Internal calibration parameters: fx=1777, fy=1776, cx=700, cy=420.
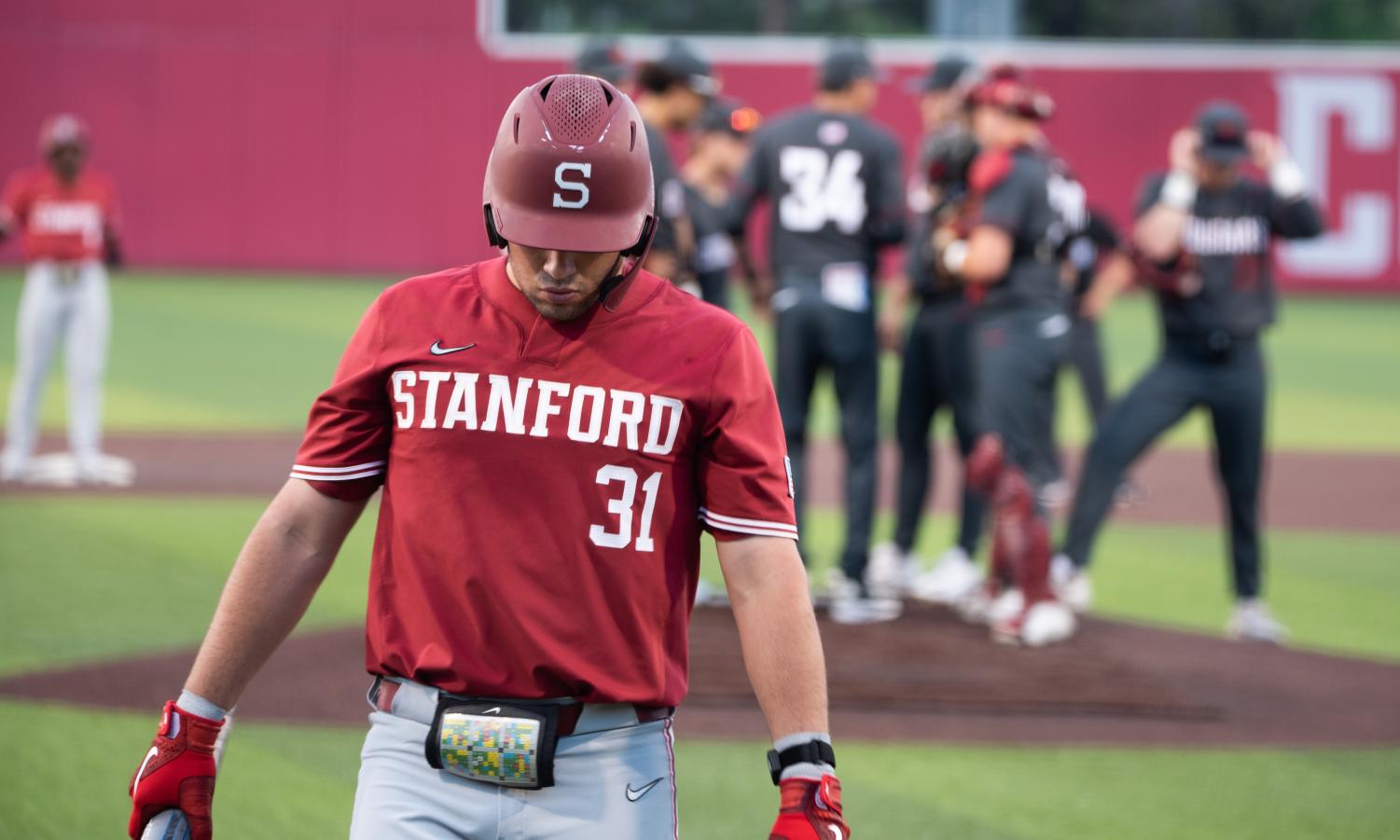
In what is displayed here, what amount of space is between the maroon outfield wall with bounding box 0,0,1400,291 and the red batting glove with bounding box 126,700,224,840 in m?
27.7

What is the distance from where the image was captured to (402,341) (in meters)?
3.11

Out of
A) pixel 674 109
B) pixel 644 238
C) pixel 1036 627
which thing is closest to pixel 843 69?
pixel 674 109

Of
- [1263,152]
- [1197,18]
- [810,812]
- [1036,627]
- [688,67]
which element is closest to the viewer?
[810,812]

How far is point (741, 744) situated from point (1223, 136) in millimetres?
3934

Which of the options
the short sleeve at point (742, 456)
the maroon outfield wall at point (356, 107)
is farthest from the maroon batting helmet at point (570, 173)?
the maroon outfield wall at point (356, 107)

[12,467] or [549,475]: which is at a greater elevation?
[549,475]

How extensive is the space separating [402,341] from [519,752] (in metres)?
0.74

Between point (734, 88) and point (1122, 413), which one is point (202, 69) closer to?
point (734, 88)

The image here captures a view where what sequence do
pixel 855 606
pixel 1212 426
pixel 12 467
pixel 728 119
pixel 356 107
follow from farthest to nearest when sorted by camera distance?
pixel 356 107 < pixel 12 467 < pixel 728 119 < pixel 1212 426 < pixel 855 606

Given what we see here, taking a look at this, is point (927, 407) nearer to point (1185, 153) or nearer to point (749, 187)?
point (749, 187)

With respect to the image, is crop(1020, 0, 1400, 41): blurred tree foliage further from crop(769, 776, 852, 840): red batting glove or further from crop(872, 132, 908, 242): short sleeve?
crop(769, 776, 852, 840): red batting glove

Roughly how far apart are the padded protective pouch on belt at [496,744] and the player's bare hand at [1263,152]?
6.52m

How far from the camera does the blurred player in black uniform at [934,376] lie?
9.05m

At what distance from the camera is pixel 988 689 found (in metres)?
7.31
